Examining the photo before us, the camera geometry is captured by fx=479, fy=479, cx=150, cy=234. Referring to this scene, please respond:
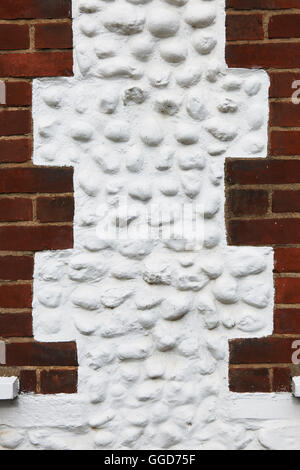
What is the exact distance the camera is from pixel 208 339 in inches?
61.8

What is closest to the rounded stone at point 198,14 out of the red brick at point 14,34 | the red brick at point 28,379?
the red brick at point 14,34

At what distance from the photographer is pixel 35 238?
156 cm

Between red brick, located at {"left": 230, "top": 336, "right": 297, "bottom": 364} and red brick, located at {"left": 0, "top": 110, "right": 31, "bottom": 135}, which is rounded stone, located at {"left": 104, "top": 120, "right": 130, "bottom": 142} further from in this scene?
red brick, located at {"left": 230, "top": 336, "right": 297, "bottom": 364}

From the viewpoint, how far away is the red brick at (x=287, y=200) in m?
1.55

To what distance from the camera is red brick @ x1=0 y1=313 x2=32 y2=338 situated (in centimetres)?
158

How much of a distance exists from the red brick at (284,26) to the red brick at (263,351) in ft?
3.19

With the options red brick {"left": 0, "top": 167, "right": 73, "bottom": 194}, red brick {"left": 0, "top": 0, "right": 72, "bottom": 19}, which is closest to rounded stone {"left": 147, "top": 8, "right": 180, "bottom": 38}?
red brick {"left": 0, "top": 0, "right": 72, "bottom": 19}

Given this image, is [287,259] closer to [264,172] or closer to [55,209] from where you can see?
[264,172]

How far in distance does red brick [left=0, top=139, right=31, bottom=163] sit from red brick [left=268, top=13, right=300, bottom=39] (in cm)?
85

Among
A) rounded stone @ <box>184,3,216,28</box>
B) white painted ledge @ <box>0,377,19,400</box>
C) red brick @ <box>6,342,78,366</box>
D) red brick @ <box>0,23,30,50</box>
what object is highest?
rounded stone @ <box>184,3,216,28</box>

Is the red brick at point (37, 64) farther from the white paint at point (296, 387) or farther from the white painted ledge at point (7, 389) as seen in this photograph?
the white paint at point (296, 387)

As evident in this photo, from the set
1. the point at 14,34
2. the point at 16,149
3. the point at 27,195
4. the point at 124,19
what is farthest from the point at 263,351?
the point at 14,34

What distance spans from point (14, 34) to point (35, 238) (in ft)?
2.13
